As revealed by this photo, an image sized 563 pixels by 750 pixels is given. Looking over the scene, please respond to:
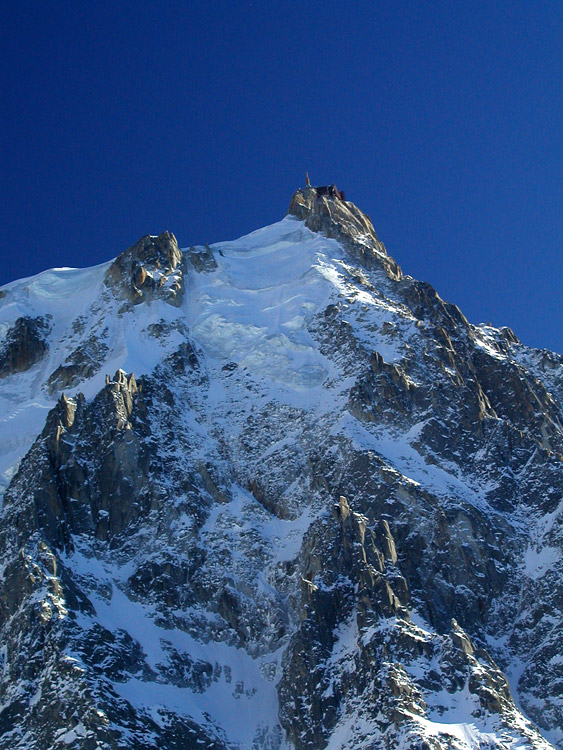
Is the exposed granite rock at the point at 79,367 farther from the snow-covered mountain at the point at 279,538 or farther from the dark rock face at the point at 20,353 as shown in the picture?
the dark rock face at the point at 20,353

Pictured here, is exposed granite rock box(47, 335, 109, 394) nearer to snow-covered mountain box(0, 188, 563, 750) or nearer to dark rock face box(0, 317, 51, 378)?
snow-covered mountain box(0, 188, 563, 750)

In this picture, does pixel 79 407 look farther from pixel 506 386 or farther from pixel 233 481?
pixel 506 386

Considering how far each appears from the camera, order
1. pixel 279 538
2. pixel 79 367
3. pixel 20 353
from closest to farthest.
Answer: pixel 279 538, pixel 79 367, pixel 20 353

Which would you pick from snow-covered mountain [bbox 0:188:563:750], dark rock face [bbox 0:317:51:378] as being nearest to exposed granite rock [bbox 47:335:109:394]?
snow-covered mountain [bbox 0:188:563:750]

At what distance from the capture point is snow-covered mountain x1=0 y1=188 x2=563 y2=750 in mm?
134375

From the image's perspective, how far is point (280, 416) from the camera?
176750 mm

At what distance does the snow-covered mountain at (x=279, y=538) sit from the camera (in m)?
134

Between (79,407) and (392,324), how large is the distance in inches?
2119

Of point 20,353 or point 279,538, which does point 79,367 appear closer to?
point 20,353

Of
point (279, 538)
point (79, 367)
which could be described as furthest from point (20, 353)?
point (279, 538)

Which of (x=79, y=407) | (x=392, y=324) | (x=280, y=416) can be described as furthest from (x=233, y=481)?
(x=392, y=324)

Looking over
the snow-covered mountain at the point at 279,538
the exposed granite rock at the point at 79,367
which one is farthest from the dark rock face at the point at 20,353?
the exposed granite rock at the point at 79,367

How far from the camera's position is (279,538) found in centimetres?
16012

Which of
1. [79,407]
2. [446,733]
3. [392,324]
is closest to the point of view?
[446,733]
